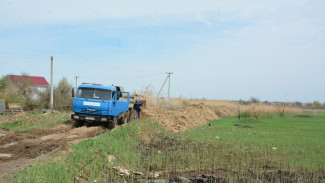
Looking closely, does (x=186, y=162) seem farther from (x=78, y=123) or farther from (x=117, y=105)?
(x=78, y=123)

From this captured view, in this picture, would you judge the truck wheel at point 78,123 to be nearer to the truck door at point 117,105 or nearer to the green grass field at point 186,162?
the truck door at point 117,105

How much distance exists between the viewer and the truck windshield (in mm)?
18797

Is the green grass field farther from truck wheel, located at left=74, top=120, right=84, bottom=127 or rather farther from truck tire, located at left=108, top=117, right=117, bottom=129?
truck wheel, located at left=74, top=120, right=84, bottom=127

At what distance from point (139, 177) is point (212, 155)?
3883 mm

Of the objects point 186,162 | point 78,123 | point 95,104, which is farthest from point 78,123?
point 186,162

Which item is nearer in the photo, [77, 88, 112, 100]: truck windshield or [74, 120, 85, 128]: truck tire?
[77, 88, 112, 100]: truck windshield

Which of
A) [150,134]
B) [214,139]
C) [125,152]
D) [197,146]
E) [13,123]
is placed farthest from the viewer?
[13,123]

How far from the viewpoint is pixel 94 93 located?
1889 cm

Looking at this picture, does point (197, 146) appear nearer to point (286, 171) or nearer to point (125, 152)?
point (125, 152)

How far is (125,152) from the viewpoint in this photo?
38.8ft

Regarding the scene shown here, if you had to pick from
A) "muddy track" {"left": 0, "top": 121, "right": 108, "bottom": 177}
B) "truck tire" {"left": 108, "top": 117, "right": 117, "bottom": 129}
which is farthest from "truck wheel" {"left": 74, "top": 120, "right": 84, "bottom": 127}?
"muddy track" {"left": 0, "top": 121, "right": 108, "bottom": 177}

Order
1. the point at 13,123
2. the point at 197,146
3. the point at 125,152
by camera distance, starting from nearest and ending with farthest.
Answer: the point at 125,152 < the point at 197,146 < the point at 13,123

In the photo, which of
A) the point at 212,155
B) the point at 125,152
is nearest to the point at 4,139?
the point at 125,152

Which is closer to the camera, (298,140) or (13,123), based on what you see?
(298,140)
